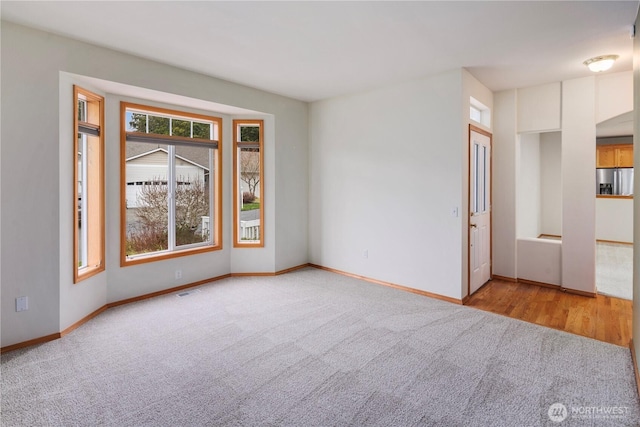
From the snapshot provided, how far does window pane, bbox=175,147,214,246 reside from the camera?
4.54 metres

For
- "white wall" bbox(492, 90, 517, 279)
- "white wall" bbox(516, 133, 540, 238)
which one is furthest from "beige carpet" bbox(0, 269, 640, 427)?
"white wall" bbox(516, 133, 540, 238)

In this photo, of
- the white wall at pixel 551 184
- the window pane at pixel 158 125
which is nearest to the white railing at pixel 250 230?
the window pane at pixel 158 125

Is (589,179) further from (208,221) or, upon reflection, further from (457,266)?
(208,221)


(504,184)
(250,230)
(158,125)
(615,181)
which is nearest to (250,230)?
(250,230)

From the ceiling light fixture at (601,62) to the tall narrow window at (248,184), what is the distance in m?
4.16

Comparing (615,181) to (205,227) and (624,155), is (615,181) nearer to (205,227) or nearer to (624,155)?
(624,155)

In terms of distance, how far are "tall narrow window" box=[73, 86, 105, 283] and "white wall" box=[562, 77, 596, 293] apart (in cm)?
Answer: 577

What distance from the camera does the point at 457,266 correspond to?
3.92 meters

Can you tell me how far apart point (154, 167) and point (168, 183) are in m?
0.27

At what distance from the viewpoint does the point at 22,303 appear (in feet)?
9.41

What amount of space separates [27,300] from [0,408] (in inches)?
43.4

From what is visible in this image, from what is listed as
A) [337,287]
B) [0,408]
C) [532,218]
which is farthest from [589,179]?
[0,408]

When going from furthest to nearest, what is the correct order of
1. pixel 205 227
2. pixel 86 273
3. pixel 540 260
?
1. pixel 205 227
2. pixel 540 260
3. pixel 86 273

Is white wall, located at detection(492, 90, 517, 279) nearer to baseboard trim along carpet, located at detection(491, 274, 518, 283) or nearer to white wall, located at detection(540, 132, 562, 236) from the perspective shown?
baseboard trim along carpet, located at detection(491, 274, 518, 283)
